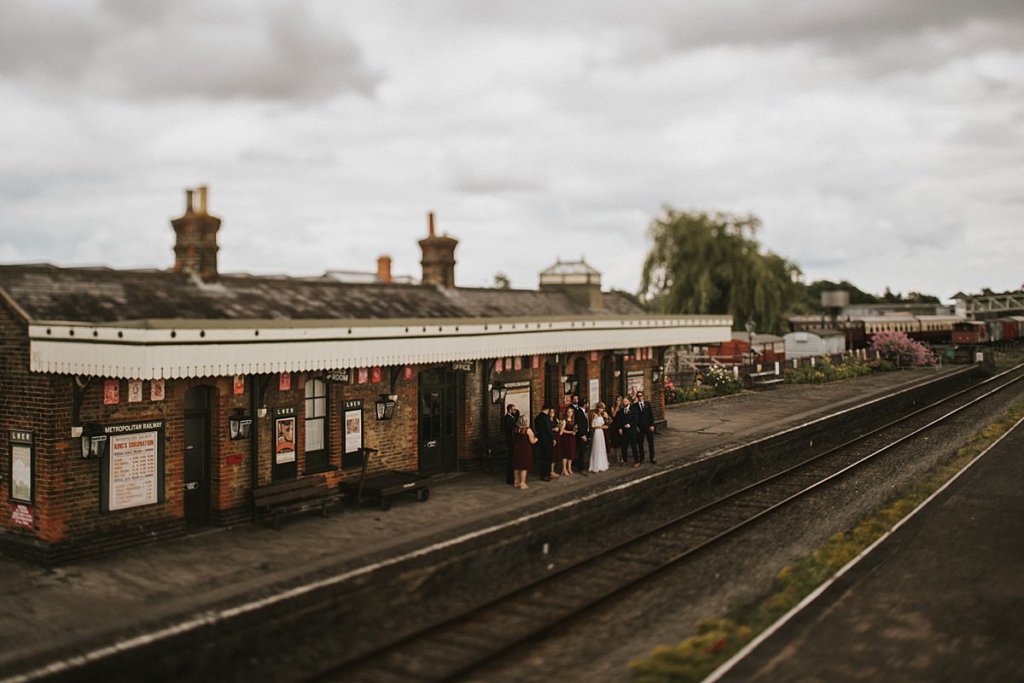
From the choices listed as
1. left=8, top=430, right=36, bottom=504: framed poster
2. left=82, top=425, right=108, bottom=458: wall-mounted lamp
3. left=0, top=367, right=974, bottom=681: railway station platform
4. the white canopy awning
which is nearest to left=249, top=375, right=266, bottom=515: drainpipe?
left=0, top=367, right=974, bottom=681: railway station platform

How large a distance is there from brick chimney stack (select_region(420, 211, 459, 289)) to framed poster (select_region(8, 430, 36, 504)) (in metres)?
10.2

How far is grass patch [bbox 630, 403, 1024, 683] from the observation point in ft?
25.8

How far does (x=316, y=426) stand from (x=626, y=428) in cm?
693

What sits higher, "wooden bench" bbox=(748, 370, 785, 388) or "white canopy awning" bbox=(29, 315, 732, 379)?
"white canopy awning" bbox=(29, 315, 732, 379)

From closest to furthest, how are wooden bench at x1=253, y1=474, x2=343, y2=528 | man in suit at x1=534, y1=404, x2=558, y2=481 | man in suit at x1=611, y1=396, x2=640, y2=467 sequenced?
wooden bench at x1=253, y1=474, x2=343, y2=528 → man in suit at x1=534, y1=404, x2=558, y2=481 → man in suit at x1=611, y1=396, x2=640, y2=467

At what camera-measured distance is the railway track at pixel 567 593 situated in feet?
27.6

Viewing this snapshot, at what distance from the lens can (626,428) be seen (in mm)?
18203

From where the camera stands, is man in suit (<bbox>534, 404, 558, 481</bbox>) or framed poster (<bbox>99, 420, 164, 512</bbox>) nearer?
framed poster (<bbox>99, 420, 164, 512</bbox>)

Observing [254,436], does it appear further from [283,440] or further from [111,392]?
[111,392]

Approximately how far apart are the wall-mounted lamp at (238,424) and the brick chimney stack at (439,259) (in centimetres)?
804

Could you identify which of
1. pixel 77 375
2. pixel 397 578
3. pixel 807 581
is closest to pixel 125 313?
pixel 77 375

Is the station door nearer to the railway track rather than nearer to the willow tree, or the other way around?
the railway track

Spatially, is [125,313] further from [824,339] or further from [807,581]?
[824,339]

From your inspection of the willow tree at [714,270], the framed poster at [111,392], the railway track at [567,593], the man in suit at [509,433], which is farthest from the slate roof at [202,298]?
the willow tree at [714,270]
